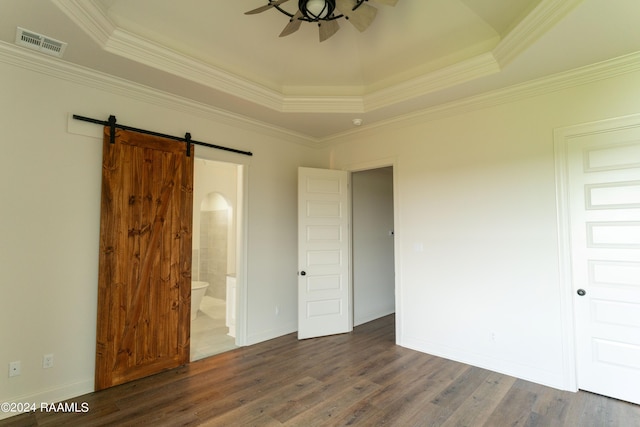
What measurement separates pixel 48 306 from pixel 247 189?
7.55 feet

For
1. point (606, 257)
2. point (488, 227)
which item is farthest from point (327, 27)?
point (606, 257)

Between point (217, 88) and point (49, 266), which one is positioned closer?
point (49, 266)

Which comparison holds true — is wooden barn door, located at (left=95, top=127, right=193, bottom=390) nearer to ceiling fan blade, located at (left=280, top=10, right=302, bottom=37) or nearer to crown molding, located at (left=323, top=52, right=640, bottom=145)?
ceiling fan blade, located at (left=280, top=10, right=302, bottom=37)

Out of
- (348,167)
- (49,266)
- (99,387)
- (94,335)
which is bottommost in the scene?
(99,387)

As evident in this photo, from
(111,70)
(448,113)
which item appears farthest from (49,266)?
(448,113)

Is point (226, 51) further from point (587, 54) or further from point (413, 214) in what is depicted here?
point (587, 54)

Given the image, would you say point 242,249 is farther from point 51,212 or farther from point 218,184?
point 218,184

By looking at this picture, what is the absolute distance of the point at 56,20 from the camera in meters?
2.23

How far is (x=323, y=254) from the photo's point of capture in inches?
178

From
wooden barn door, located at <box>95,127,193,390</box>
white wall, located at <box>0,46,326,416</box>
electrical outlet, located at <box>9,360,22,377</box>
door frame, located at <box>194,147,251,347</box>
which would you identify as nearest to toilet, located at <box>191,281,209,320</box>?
door frame, located at <box>194,147,251,347</box>

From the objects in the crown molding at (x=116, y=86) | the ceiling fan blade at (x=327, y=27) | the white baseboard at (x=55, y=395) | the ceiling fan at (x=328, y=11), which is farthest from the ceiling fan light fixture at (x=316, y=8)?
the white baseboard at (x=55, y=395)

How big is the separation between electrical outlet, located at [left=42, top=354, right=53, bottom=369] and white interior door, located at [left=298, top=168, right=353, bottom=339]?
2592 millimetres

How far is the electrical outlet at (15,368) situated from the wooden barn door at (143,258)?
52cm

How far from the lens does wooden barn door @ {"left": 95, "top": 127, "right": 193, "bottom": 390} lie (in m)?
2.96
